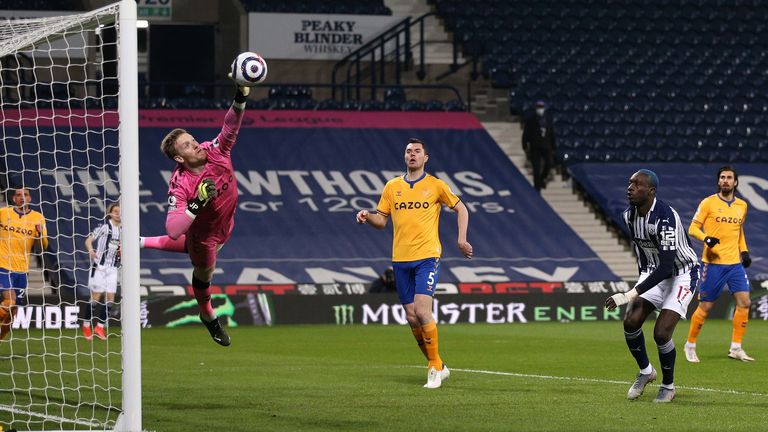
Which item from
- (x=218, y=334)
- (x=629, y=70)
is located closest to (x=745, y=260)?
(x=218, y=334)

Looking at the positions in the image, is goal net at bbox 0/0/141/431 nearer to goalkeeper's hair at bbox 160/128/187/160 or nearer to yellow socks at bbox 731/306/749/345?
goalkeeper's hair at bbox 160/128/187/160

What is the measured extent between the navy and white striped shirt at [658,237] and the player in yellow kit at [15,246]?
7790 millimetres

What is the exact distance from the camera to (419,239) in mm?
12961

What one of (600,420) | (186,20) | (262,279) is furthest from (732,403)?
(186,20)

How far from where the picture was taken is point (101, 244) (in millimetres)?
20578

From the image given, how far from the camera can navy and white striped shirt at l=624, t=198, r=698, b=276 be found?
36.4ft

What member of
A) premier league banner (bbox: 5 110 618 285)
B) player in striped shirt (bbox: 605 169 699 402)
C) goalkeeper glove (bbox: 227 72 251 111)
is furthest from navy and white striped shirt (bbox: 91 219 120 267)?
player in striped shirt (bbox: 605 169 699 402)

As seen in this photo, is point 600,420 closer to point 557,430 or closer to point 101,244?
point 557,430

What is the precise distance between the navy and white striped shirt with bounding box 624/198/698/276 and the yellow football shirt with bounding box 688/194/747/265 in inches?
212

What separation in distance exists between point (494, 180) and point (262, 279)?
21.4 feet

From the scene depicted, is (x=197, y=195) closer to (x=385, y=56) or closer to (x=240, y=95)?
(x=240, y=95)

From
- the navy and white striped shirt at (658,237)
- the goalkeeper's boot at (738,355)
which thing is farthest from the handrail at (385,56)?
the navy and white striped shirt at (658,237)

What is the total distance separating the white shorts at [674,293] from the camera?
37.2 ft

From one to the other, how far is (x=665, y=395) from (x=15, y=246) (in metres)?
9.51
